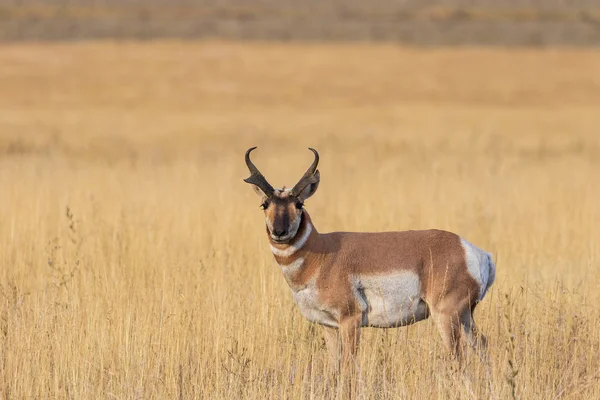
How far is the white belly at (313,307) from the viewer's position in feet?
23.0

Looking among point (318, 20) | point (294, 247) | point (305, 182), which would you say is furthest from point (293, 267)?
point (318, 20)

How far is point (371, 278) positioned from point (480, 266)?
2.48ft

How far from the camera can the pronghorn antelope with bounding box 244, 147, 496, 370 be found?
6.94 metres

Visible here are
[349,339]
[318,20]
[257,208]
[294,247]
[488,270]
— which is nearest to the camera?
[349,339]

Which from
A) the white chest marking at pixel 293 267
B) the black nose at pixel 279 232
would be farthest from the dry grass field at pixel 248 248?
the black nose at pixel 279 232

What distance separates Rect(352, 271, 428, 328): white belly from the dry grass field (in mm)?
195

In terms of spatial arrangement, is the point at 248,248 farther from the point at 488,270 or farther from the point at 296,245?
the point at 488,270

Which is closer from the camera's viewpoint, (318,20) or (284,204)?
(284,204)

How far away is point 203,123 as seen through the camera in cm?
3697

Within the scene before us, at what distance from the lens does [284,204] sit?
687 centimetres

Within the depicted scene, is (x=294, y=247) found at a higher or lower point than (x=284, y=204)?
lower

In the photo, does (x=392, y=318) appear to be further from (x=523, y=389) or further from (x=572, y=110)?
(x=572, y=110)

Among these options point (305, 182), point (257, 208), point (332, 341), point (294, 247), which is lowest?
point (332, 341)

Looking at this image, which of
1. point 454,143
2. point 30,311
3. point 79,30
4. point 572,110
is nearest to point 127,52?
point 79,30
